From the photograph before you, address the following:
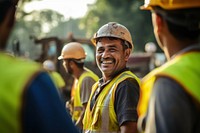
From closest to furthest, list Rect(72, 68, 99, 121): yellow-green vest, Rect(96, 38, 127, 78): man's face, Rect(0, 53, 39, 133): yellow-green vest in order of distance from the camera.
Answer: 1. Rect(0, 53, 39, 133): yellow-green vest
2. Rect(96, 38, 127, 78): man's face
3. Rect(72, 68, 99, 121): yellow-green vest

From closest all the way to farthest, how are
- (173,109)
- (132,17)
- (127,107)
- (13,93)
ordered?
(13,93), (173,109), (127,107), (132,17)

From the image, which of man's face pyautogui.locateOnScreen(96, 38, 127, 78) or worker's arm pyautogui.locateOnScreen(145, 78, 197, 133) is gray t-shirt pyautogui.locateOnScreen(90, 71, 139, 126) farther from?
worker's arm pyautogui.locateOnScreen(145, 78, 197, 133)

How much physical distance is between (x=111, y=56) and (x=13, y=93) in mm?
3082

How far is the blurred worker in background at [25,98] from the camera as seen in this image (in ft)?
7.82

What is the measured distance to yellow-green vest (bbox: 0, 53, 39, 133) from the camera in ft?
7.80

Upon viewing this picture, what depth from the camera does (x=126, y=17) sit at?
128 ft

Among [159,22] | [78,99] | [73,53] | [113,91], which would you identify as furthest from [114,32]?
[73,53]

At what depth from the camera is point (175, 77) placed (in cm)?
272

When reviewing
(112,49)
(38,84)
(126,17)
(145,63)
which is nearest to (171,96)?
(38,84)

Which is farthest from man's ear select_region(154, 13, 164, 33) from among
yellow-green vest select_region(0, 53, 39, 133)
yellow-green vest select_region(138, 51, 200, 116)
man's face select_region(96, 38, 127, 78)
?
man's face select_region(96, 38, 127, 78)

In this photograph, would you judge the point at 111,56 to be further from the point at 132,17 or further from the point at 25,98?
the point at 132,17

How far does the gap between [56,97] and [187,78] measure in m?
0.62

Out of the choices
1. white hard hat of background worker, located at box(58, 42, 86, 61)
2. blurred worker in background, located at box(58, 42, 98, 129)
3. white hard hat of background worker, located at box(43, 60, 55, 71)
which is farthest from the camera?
white hard hat of background worker, located at box(43, 60, 55, 71)

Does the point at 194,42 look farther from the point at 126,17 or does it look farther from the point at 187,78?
the point at 126,17
